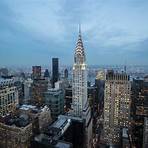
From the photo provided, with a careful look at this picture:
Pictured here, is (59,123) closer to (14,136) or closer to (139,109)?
(14,136)

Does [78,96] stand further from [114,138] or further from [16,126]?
[16,126]

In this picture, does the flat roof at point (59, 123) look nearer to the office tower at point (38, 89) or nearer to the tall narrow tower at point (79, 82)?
the tall narrow tower at point (79, 82)

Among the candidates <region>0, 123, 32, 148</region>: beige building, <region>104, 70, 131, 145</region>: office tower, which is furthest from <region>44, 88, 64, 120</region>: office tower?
<region>0, 123, 32, 148</region>: beige building

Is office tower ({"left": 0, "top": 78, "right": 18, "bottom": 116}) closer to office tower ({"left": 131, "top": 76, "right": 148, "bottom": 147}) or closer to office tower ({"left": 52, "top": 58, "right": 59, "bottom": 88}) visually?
office tower ({"left": 131, "top": 76, "right": 148, "bottom": 147})

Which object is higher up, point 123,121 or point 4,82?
point 4,82

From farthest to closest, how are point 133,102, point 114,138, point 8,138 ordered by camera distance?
point 133,102 → point 114,138 → point 8,138

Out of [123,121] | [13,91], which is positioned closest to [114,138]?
[123,121]
